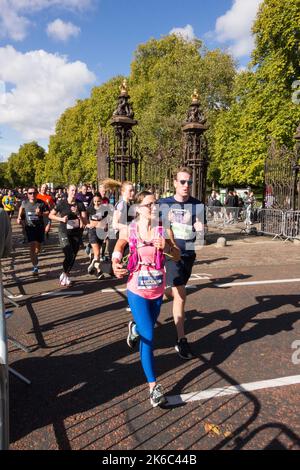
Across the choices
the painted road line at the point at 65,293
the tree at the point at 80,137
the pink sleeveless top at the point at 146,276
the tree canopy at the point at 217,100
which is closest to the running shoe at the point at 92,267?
the painted road line at the point at 65,293

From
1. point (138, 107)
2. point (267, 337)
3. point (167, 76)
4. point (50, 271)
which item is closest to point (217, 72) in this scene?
point (167, 76)

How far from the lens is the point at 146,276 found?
3.30m

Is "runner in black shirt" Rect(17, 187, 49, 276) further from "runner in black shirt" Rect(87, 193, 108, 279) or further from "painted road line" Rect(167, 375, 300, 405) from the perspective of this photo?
"painted road line" Rect(167, 375, 300, 405)

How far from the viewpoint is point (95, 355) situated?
425 centimetres

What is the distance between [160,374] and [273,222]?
13.5 metres

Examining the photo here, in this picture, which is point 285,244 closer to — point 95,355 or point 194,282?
point 194,282

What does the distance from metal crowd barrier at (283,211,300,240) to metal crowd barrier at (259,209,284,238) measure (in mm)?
168

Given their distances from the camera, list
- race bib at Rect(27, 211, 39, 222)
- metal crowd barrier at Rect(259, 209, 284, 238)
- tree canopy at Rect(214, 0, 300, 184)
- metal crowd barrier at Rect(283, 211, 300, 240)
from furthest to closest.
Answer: tree canopy at Rect(214, 0, 300, 184)
metal crowd barrier at Rect(259, 209, 284, 238)
metal crowd barrier at Rect(283, 211, 300, 240)
race bib at Rect(27, 211, 39, 222)

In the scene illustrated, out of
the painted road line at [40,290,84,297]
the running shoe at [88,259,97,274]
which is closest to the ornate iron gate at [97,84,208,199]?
the running shoe at [88,259,97,274]

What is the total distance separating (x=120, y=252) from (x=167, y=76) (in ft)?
106

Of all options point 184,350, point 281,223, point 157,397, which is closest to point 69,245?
point 184,350

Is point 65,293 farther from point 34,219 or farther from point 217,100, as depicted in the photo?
point 217,100

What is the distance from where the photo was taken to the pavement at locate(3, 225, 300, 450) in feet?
9.39

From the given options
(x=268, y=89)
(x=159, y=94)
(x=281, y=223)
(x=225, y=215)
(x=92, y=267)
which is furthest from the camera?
(x=159, y=94)
